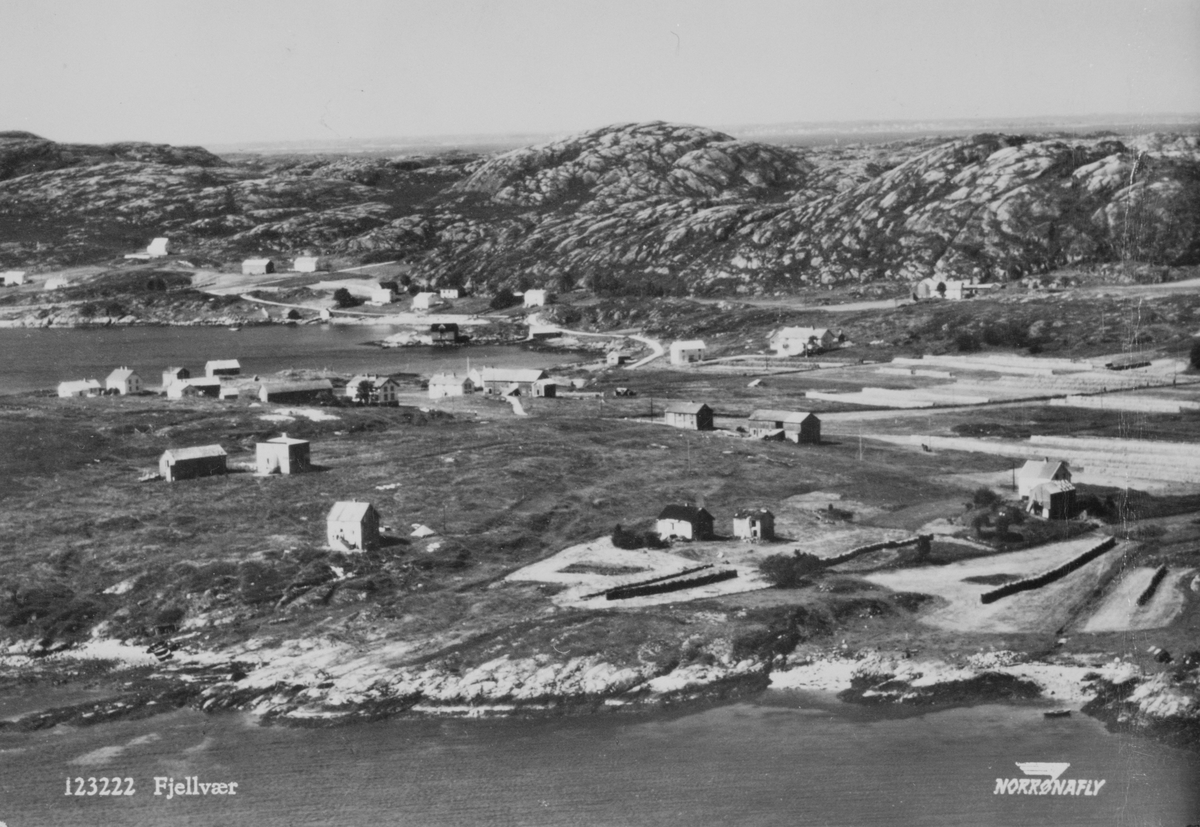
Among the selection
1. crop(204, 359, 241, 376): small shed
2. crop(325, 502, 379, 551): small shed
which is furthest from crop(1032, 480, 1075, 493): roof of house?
crop(204, 359, 241, 376): small shed

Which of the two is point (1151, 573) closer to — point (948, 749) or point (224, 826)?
point (948, 749)

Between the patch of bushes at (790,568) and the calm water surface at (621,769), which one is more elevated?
the patch of bushes at (790,568)

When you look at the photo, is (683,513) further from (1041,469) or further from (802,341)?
(802,341)

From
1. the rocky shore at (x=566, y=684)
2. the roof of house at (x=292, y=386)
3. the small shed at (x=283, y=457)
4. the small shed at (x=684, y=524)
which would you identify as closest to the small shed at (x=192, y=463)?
the small shed at (x=283, y=457)

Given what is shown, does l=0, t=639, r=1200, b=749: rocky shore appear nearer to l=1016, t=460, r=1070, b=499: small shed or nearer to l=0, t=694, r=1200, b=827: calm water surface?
l=0, t=694, r=1200, b=827: calm water surface

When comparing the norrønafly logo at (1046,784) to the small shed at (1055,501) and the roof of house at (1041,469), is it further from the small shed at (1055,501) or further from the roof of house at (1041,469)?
the roof of house at (1041,469)

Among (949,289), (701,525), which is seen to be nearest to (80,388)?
(701,525)

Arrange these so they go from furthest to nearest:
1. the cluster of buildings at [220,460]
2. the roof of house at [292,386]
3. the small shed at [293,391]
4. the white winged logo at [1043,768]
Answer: the roof of house at [292,386]
the small shed at [293,391]
the cluster of buildings at [220,460]
the white winged logo at [1043,768]
